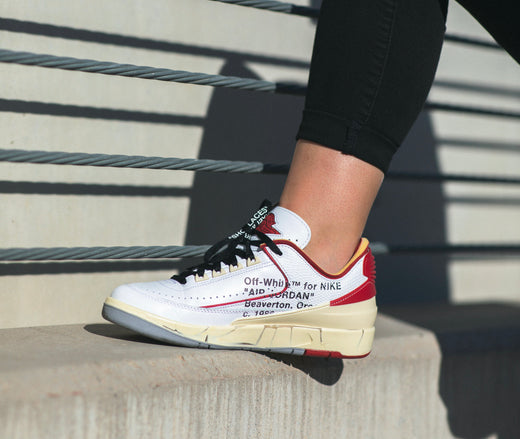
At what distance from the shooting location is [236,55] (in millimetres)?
1619

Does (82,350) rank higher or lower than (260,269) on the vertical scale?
lower

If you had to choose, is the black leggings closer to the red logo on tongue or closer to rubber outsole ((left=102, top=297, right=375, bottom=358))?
the red logo on tongue

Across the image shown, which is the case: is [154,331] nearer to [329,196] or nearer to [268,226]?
[268,226]

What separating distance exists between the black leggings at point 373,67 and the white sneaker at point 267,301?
0.61ft

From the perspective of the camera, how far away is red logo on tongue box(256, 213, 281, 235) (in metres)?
1.03

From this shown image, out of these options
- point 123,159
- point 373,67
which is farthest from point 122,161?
point 373,67

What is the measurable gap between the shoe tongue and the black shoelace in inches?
0.8

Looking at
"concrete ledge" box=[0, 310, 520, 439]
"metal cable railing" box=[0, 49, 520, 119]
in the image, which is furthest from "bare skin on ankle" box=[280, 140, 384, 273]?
"metal cable railing" box=[0, 49, 520, 119]

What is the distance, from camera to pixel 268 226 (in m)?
1.04

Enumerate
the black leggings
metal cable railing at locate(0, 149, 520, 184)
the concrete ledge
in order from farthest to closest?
metal cable railing at locate(0, 149, 520, 184) → the black leggings → the concrete ledge

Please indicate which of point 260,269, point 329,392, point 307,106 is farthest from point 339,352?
point 307,106

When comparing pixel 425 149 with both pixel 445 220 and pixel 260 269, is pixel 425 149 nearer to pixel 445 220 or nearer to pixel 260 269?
pixel 445 220

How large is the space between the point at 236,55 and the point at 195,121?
0.24 m

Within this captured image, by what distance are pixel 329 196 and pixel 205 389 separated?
40 cm
